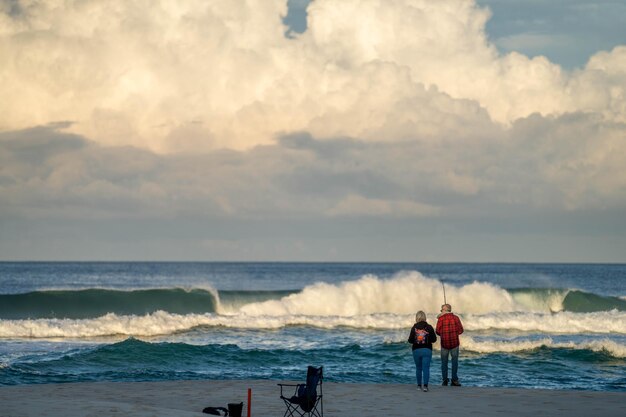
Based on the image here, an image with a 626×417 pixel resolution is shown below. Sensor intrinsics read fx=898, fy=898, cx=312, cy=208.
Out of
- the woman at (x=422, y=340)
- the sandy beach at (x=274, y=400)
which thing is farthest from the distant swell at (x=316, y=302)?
the woman at (x=422, y=340)

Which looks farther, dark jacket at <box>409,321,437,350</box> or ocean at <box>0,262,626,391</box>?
ocean at <box>0,262,626,391</box>

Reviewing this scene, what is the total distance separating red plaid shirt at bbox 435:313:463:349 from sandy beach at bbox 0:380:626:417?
1.18 m

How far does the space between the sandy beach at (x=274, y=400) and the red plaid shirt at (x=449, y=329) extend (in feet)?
3.86

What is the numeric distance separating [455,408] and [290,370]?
9.84 metres

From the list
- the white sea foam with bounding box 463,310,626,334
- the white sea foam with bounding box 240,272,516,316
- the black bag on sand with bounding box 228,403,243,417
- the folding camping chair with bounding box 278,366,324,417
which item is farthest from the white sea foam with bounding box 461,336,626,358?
the white sea foam with bounding box 240,272,516,316

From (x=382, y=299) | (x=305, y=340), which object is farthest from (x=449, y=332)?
(x=382, y=299)

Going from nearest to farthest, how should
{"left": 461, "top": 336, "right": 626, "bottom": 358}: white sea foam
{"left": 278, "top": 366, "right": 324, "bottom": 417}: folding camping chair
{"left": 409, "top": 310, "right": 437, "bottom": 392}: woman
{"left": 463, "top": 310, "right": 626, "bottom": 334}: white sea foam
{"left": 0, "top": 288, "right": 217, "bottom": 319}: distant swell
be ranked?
{"left": 278, "top": 366, "right": 324, "bottom": 417}: folding camping chair, {"left": 409, "top": 310, "right": 437, "bottom": 392}: woman, {"left": 461, "top": 336, "right": 626, "bottom": 358}: white sea foam, {"left": 463, "top": 310, "right": 626, "bottom": 334}: white sea foam, {"left": 0, "top": 288, "right": 217, "bottom": 319}: distant swell

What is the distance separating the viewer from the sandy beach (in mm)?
15047

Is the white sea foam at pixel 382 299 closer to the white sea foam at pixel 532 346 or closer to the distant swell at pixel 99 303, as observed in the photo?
the distant swell at pixel 99 303

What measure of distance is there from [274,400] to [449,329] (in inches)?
187

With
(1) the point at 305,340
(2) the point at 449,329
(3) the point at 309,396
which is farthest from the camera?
(1) the point at 305,340

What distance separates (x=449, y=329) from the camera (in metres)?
20.0

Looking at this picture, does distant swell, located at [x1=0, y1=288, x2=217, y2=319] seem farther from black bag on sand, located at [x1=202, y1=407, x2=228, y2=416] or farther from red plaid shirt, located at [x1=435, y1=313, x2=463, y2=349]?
black bag on sand, located at [x1=202, y1=407, x2=228, y2=416]

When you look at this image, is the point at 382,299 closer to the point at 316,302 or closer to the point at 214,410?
the point at 316,302
